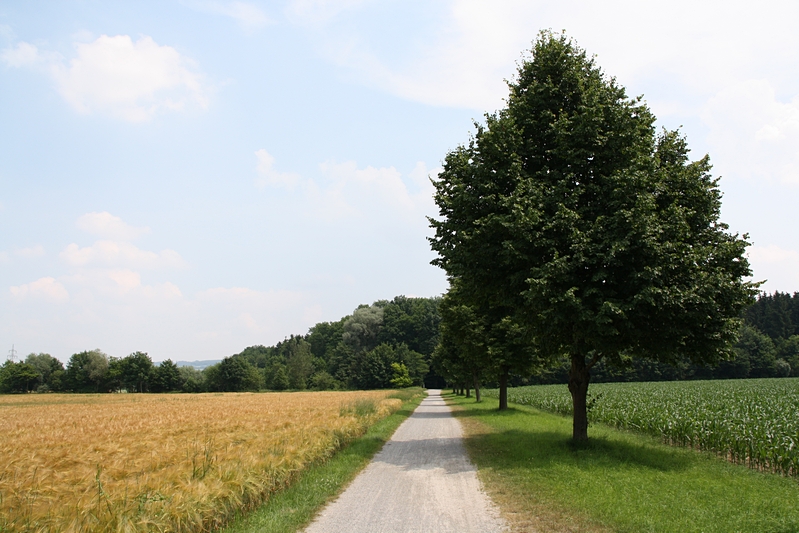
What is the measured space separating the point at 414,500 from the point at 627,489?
4137 mm

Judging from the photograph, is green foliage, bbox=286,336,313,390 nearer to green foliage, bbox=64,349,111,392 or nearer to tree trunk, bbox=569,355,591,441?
green foliage, bbox=64,349,111,392

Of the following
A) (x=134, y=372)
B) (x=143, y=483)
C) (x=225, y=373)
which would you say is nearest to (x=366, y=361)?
(x=225, y=373)

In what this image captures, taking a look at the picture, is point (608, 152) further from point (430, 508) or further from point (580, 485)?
point (430, 508)

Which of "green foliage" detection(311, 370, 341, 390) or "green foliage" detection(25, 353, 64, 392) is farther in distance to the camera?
"green foliage" detection(311, 370, 341, 390)

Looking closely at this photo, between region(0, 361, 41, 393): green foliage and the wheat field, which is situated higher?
the wheat field

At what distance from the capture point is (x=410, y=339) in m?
125

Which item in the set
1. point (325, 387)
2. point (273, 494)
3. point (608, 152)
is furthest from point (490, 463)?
point (325, 387)

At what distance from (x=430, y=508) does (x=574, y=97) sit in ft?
41.9

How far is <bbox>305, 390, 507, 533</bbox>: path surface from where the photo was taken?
739cm

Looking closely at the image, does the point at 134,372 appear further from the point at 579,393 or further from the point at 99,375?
the point at 579,393

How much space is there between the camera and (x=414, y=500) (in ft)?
29.4

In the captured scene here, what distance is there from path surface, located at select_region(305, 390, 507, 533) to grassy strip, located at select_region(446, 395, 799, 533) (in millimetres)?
455

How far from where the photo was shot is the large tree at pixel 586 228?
12203 millimetres

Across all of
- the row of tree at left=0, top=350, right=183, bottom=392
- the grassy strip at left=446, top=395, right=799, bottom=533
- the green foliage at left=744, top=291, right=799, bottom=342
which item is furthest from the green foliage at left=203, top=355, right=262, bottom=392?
the green foliage at left=744, top=291, right=799, bottom=342
